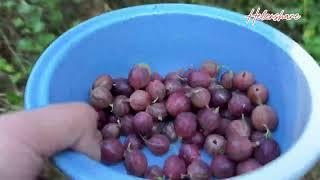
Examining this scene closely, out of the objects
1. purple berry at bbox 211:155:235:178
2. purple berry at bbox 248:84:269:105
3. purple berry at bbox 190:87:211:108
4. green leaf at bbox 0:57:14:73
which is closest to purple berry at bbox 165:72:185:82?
purple berry at bbox 190:87:211:108

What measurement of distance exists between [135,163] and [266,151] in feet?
1.09

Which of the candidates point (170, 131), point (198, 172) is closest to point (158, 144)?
A: point (170, 131)

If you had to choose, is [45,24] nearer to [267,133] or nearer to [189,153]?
[189,153]

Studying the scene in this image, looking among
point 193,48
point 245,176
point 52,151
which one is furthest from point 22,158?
point 193,48

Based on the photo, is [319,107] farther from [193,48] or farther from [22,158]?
[22,158]

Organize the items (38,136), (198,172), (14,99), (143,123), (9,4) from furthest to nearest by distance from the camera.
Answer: (9,4), (14,99), (143,123), (198,172), (38,136)

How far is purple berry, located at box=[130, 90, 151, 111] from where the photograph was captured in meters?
1.53

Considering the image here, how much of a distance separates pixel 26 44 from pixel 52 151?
69 centimetres

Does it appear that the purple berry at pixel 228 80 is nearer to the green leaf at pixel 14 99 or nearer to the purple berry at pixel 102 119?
the purple berry at pixel 102 119

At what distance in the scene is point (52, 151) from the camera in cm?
121

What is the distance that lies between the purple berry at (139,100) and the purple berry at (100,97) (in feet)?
0.22

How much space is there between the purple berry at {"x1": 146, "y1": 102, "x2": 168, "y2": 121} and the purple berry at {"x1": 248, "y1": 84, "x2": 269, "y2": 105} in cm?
24

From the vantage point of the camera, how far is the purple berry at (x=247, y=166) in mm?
1369

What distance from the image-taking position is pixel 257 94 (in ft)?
5.02
